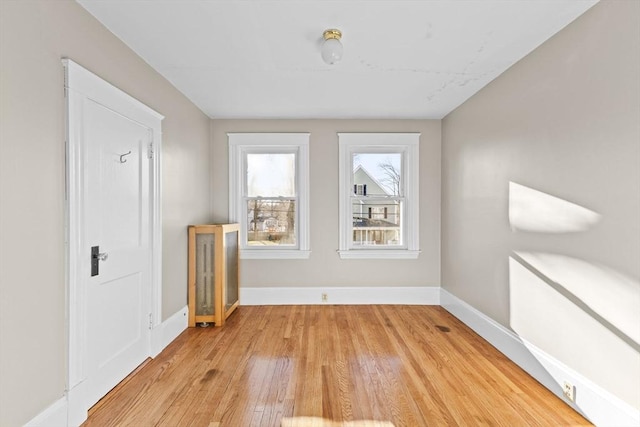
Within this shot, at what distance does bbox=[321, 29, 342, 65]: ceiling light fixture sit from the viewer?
84.3 inches

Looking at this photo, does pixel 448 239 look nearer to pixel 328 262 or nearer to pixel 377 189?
pixel 377 189

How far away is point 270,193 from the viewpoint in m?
4.30

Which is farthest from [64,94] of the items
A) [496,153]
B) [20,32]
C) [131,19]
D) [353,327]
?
[496,153]

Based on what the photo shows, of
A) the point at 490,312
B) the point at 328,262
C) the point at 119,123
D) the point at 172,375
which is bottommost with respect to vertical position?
the point at 172,375

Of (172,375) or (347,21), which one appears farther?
(172,375)

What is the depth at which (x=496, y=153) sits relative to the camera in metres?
2.91

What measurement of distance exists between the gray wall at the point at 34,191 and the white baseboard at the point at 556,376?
10.0ft

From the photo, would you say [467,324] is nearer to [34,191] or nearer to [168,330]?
[168,330]

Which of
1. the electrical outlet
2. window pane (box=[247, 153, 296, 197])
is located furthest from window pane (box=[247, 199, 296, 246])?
the electrical outlet

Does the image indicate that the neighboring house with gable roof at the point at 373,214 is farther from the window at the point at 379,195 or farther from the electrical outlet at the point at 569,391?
the electrical outlet at the point at 569,391

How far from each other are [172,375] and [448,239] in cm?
329

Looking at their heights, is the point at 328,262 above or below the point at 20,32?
below

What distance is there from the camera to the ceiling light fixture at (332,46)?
7.02 ft

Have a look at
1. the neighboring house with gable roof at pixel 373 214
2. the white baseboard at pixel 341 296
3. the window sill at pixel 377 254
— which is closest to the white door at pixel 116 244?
the white baseboard at pixel 341 296
